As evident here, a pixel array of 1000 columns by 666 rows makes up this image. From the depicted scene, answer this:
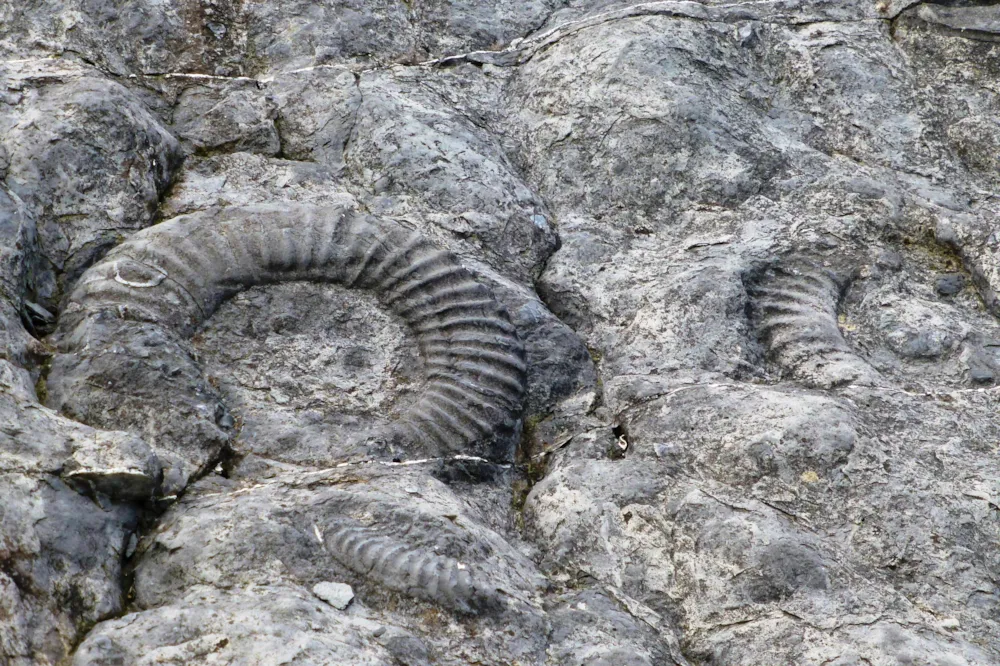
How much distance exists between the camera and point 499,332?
4203 mm

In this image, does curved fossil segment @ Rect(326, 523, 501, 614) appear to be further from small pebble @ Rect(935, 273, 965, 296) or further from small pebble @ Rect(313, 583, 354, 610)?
small pebble @ Rect(935, 273, 965, 296)

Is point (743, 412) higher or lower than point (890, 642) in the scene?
higher

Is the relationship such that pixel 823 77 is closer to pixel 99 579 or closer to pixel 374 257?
pixel 374 257

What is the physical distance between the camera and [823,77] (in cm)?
531

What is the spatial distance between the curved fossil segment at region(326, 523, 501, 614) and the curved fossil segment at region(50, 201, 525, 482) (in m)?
0.48

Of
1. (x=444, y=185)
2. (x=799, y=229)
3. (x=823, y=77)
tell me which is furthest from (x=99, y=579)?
(x=823, y=77)

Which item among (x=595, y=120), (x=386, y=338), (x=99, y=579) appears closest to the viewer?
(x=99, y=579)

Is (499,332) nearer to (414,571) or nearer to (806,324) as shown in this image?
(414,571)

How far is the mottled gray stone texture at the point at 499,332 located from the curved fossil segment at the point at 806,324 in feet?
0.05

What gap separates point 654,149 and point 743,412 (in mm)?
1457

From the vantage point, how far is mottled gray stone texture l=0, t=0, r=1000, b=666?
135 inches

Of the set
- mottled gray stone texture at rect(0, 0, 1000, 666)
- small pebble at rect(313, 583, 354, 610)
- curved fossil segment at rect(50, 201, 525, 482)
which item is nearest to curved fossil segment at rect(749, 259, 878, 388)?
mottled gray stone texture at rect(0, 0, 1000, 666)

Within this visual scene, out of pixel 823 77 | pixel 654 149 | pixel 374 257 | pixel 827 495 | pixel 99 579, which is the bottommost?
pixel 99 579

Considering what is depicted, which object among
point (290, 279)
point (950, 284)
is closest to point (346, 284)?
point (290, 279)
